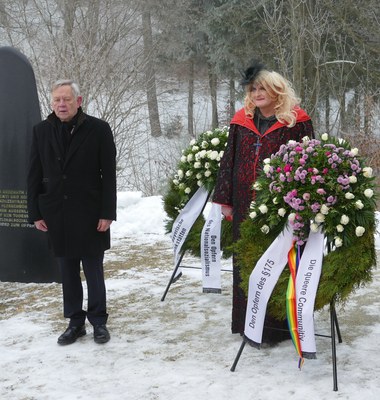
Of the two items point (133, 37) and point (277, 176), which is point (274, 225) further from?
point (133, 37)

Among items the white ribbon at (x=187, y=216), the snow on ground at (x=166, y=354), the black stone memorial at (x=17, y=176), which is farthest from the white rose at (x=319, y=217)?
the black stone memorial at (x=17, y=176)

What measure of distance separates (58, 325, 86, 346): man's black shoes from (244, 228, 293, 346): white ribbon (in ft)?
4.73

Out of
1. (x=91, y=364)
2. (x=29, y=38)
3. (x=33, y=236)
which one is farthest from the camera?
(x=29, y=38)

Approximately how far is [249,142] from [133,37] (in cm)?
1379

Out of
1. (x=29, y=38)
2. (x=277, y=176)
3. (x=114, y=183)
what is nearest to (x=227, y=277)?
(x=114, y=183)

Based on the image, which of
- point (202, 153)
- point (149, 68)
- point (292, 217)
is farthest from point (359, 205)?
point (149, 68)

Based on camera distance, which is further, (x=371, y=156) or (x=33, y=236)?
(x=371, y=156)

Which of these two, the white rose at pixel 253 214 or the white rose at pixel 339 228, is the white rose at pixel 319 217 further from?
the white rose at pixel 253 214

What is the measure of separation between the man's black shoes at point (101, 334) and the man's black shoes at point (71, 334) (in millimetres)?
157

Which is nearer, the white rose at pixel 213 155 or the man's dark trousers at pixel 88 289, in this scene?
the man's dark trousers at pixel 88 289

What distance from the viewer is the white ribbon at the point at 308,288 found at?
12.6 feet

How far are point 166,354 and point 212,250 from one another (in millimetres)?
1297

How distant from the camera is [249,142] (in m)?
4.43

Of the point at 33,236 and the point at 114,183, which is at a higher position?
the point at 114,183
